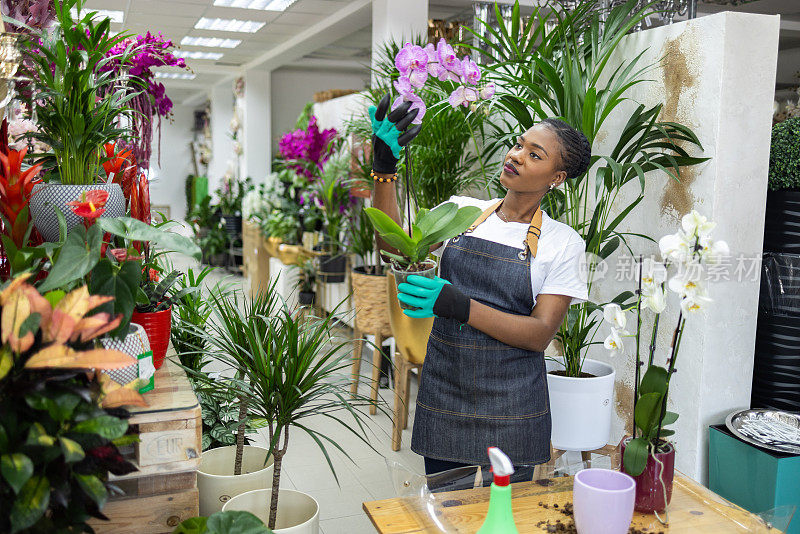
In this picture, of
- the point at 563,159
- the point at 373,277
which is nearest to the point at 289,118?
the point at 373,277

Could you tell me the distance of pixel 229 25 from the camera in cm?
726

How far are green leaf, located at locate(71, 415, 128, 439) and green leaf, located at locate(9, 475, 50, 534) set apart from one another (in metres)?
0.09

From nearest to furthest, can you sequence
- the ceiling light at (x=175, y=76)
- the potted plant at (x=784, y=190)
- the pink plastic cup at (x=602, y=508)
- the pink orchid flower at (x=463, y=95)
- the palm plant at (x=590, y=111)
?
the pink plastic cup at (x=602, y=508), the pink orchid flower at (x=463, y=95), the palm plant at (x=590, y=111), the potted plant at (x=784, y=190), the ceiling light at (x=175, y=76)

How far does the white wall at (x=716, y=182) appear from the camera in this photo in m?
2.35

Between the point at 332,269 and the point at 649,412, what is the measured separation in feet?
13.9

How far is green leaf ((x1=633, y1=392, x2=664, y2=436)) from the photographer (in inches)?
53.8

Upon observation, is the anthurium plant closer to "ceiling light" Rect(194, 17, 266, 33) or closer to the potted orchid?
the potted orchid

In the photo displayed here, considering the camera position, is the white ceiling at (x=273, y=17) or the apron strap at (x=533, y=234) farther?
the white ceiling at (x=273, y=17)

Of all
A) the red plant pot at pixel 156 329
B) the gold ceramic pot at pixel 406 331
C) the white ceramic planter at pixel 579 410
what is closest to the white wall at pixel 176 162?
the gold ceramic pot at pixel 406 331

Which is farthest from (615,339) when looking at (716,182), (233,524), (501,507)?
(716,182)

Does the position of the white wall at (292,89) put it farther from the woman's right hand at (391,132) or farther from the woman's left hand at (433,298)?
the woman's left hand at (433,298)

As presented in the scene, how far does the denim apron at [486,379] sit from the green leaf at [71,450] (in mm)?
1073

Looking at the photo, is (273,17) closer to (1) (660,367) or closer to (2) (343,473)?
(2) (343,473)

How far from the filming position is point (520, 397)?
1822 millimetres
